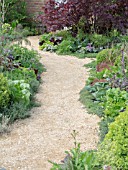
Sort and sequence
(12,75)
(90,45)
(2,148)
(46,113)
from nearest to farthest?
(2,148) < (46,113) < (12,75) < (90,45)

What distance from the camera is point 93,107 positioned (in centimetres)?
504

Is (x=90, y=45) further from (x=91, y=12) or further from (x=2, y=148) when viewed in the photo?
(x=2, y=148)

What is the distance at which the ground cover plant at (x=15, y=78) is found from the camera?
463cm

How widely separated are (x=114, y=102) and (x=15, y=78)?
1.91 metres

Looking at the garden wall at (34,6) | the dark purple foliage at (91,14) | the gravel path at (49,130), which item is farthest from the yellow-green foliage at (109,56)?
the garden wall at (34,6)

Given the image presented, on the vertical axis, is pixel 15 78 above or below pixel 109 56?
below

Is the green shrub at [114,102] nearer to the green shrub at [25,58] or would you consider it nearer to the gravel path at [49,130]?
the gravel path at [49,130]

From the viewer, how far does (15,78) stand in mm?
5734

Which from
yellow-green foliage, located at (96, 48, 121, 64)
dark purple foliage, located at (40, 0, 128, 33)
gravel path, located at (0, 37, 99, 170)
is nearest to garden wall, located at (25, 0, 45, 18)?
dark purple foliage, located at (40, 0, 128, 33)

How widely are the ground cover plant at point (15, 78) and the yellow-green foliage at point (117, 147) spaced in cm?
171

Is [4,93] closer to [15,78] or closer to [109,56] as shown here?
[15,78]

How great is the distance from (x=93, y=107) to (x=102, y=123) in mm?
730

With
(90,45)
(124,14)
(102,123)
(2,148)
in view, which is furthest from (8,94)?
(124,14)

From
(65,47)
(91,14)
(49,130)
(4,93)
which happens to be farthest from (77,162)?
(91,14)
